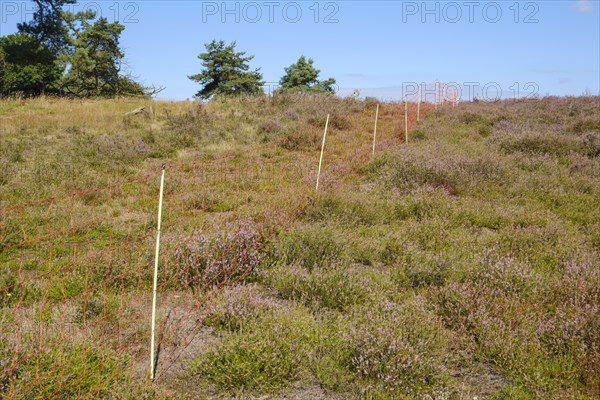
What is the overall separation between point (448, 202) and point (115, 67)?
3424 centimetres

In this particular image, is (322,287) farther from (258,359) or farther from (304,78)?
(304,78)

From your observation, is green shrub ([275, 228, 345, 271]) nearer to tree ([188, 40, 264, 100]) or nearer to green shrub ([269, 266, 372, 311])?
green shrub ([269, 266, 372, 311])

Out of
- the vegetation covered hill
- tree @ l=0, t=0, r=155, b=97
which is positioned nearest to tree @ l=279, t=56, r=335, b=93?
tree @ l=0, t=0, r=155, b=97

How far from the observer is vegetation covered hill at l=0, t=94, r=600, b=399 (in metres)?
3.57

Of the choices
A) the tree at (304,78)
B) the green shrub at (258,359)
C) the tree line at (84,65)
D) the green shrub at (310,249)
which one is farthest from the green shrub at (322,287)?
the tree at (304,78)

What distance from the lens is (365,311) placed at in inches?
174

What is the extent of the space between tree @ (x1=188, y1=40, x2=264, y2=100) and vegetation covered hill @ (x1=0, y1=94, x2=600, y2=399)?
28.0 m

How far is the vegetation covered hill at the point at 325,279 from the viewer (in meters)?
3.57

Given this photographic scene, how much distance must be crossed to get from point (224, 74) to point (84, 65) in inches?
451

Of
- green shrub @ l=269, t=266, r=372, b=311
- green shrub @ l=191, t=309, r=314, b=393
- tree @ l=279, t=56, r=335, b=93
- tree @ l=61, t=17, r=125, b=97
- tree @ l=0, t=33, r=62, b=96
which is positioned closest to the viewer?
green shrub @ l=191, t=309, r=314, b=393

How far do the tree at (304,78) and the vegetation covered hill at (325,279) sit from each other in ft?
105

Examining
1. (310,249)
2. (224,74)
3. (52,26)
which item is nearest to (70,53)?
(52,26)

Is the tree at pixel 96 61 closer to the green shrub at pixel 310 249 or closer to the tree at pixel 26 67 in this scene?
the tree at pixel 26 67

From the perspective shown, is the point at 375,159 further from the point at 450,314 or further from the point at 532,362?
the point at 532,362
